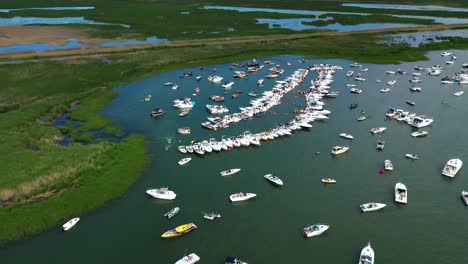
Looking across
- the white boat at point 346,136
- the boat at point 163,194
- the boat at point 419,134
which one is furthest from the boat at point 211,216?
the boat at point 419,134

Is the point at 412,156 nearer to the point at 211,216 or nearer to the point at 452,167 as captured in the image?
the point at 452,167

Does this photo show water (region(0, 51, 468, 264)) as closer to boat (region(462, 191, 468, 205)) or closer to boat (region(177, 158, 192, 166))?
boat (region(462, 191, 468, 205))

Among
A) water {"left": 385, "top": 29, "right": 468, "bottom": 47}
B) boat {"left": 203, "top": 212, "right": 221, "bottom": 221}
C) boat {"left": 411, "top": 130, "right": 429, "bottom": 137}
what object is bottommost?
boat {"left": 203, "top": 212, "right": 221, "bottom": 221}

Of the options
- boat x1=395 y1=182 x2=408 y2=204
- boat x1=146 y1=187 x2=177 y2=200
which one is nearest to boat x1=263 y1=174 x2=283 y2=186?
boat x1=146 y1=187 x2=177 y2=200

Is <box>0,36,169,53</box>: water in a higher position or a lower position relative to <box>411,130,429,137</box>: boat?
higher

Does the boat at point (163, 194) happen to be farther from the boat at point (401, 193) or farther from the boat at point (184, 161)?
the boat at point (401, 193)

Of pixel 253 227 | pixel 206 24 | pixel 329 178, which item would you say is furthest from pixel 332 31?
pixel 253 227

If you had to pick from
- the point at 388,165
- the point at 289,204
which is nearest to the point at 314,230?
the point at 289,204
